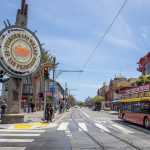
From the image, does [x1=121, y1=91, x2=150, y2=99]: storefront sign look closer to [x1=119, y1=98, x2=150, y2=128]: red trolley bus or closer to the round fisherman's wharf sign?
[x1=119, y1=98, x2=150, y2=128]: red trolley bus

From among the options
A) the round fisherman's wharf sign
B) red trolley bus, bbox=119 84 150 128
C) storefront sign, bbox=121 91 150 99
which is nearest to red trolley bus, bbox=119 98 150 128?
red trolley bus, bbox=119 84 150 128

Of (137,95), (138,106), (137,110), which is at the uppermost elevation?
(137,95)

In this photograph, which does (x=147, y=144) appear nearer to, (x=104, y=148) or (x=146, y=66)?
(x=104, y=148)

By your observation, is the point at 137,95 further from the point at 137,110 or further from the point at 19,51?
the point at 19,51

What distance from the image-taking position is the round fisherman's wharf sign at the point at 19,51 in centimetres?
2730

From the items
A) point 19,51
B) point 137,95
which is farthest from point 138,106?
point 19,51

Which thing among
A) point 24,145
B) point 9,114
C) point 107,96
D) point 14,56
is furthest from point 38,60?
point 107,96

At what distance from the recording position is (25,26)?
95.8 ft

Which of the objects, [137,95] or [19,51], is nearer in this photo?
[19,51]

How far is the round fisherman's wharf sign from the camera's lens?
89.6 feet

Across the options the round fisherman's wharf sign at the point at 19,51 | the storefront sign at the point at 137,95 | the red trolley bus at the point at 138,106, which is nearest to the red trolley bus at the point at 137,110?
the red trolley bus at the point at 138,106

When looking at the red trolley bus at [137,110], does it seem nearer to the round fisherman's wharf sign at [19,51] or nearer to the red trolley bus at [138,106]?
the red trolley bus at [138,106]

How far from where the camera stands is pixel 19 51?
28109 millimetres

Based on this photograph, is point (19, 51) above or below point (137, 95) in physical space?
above
